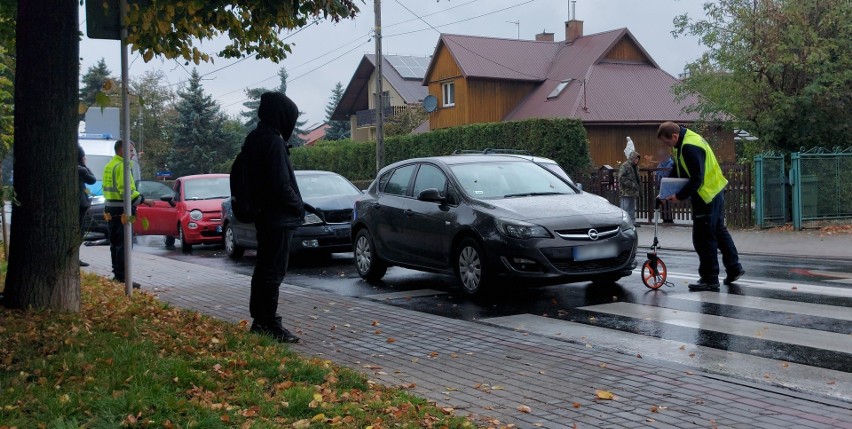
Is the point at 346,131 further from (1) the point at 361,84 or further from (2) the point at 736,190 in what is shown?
(2) the point at 736,190

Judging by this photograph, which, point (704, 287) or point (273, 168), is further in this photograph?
point (704, 287)

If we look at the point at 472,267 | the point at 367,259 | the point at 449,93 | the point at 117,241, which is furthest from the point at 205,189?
the point at 449,93

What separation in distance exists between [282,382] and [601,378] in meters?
2.11

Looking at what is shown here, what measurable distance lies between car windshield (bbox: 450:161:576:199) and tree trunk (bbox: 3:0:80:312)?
4.87 meters

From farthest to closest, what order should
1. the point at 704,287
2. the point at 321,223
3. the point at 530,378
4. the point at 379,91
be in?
the point at 379,91 → the point at 321,223 → the point at 704,287 → the point at 530,378

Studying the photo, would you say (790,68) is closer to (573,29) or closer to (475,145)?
(475,145)

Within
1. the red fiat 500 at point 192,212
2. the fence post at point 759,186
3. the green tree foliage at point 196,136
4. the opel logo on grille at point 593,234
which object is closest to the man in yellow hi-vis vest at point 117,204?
the opel logo on grille at point 593,234

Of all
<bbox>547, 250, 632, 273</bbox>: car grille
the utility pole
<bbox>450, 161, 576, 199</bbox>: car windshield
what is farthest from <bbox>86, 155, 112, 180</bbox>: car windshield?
<bbox>547, 250, 632, 273</bbox>: car grille

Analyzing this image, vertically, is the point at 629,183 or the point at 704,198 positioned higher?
the point at 629,183

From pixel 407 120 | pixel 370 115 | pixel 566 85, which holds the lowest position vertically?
pixel 407 120

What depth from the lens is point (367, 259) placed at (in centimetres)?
1284

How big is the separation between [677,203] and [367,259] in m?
12.1

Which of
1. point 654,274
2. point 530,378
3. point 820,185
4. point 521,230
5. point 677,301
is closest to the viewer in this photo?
point 530,378

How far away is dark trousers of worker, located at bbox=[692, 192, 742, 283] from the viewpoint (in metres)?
10.4
